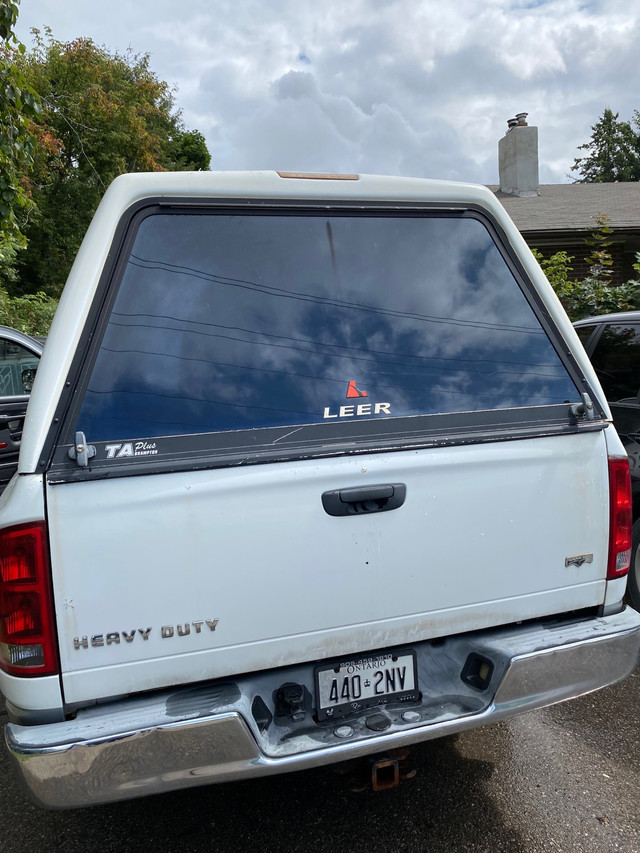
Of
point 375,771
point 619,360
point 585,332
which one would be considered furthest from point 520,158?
point 375,771

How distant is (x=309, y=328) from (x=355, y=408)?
0.30 metres

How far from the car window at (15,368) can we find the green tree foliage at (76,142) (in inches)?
680

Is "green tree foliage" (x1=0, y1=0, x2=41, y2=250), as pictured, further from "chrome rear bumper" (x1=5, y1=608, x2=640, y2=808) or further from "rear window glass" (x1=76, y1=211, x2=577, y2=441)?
"chrome rear bumper" (x1=5, y1=608, x2=640, y2=808)

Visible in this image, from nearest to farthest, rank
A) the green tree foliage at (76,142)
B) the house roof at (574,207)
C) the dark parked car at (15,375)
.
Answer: the dark parked car at (15,375) → the house roof at (574,207) → the green tree foliage at (76,142)

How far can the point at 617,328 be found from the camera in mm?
4832

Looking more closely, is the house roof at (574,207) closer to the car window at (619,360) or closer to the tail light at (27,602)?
the car window at (619,360)

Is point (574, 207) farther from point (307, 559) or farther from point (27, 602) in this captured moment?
point (27, 602)

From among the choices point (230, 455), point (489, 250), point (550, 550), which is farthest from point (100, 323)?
point (550, 550)

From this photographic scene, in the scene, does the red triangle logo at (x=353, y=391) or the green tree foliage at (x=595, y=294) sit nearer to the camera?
the red triangle logo at (x=353, y=391)

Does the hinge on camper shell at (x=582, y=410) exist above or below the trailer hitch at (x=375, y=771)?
above

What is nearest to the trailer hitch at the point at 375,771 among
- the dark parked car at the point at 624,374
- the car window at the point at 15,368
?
the dark parked car at the point at 624,374

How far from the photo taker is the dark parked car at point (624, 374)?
4141 millimetres

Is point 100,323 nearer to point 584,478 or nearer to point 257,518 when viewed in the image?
point 257,518

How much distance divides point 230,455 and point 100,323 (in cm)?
55
